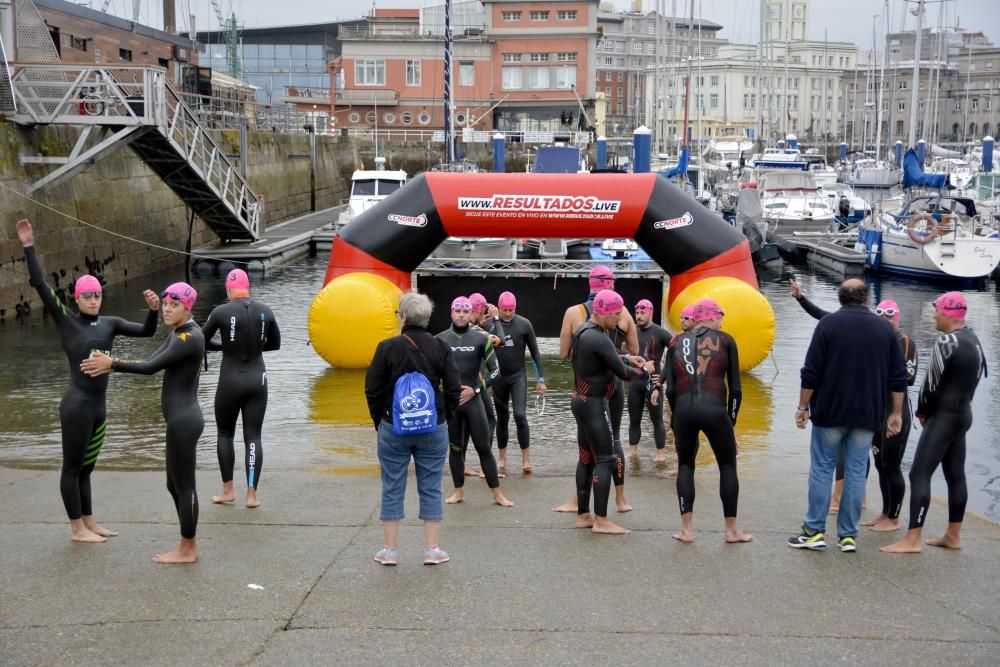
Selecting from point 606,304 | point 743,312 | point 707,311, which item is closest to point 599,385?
point 606,304

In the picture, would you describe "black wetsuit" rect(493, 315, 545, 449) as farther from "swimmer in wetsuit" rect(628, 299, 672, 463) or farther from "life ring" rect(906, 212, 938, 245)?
"life ring" rect(906, 212, 938, 245)

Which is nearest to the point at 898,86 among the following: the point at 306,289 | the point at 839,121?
the point at 839,121

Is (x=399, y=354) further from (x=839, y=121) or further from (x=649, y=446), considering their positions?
(x=839, y=121)

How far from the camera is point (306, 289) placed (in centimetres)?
2445

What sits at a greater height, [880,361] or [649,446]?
[880,361]

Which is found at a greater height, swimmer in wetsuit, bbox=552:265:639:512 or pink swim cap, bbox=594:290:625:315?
pink swim cap, bbox=594:290:625:315

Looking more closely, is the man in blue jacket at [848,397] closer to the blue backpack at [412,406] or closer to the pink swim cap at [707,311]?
the pink swim cap at [707,311]

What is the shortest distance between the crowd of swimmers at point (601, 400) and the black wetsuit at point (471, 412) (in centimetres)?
31

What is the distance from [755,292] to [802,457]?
4.18 metres

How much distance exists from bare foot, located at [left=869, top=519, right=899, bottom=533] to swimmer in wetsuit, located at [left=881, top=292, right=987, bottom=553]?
1.48ft

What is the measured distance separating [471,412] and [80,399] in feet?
8.87

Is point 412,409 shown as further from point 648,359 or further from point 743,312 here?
point 743,312

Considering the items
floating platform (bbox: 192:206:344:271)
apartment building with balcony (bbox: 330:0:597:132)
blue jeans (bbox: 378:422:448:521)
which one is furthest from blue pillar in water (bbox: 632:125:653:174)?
apartment building with balcony (bbox: 330:0:597:132)

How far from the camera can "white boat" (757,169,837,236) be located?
34750 mm
